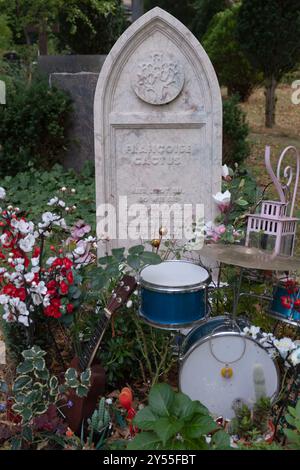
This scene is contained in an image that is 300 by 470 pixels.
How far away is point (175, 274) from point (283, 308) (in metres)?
0.52

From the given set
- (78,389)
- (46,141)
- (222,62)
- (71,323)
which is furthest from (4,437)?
(222,62)

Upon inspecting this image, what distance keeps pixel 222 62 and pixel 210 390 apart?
489 inches

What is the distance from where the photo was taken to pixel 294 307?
251cm

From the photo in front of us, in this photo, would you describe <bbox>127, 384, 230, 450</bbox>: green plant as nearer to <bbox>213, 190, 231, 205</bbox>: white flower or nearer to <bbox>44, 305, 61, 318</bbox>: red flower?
<bbox>44, 305, 61, 318</bbox>: red flower

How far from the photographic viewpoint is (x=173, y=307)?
2.43 m

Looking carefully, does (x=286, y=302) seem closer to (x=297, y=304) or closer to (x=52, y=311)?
(x=297, y=304)

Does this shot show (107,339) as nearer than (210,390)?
No

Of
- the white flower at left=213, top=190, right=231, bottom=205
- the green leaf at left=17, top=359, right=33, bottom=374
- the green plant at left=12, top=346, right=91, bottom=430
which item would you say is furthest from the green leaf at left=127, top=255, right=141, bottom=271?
the white flower at left=213, top=190, right=231, bottom=205

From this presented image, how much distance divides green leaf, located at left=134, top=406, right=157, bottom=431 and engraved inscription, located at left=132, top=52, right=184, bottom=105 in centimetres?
213

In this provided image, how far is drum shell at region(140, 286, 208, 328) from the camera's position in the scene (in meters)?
2.42

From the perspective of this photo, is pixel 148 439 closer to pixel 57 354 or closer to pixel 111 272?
pixel 111 272

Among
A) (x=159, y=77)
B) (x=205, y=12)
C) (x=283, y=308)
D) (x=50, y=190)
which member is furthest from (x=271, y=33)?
(x=283, y=308)

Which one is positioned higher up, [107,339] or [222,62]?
[222,62]

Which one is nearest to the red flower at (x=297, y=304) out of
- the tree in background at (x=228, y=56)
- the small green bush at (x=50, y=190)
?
the small green bush at (x=50, y=190)
